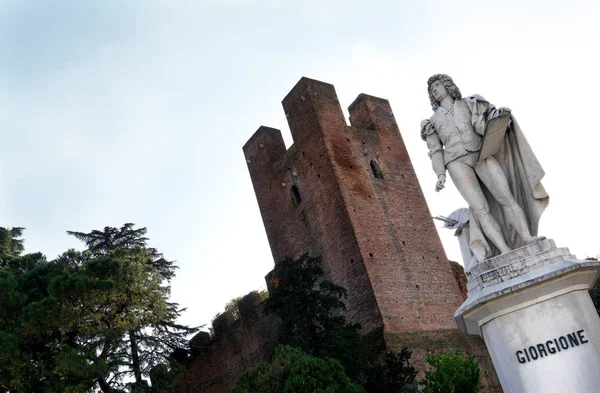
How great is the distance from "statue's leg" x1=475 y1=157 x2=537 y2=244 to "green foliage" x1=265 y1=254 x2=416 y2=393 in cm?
853

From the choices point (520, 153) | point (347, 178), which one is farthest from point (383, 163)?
point (520, 153)

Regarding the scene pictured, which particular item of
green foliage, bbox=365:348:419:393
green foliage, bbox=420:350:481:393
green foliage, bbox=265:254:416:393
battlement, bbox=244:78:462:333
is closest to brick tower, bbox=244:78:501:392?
battlement, bbox=244:78:462:333

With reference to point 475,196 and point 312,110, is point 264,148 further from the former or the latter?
point 475,196

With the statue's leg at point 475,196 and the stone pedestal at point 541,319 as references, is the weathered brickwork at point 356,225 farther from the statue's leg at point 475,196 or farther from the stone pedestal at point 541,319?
the stone pedestal at point 541,319

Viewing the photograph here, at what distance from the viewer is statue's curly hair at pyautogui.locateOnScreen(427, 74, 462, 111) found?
16.7 ft

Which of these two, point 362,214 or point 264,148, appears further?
point 264,148

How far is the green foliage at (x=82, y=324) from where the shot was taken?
1481cm

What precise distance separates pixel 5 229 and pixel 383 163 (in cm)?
1449

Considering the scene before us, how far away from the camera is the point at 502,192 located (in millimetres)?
4645

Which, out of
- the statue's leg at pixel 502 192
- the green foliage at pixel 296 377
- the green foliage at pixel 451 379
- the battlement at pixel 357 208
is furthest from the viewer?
the battlement at pixel 357 208

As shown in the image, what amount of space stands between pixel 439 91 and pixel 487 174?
820 mm

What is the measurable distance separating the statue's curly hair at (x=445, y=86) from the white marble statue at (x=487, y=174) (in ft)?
0.24

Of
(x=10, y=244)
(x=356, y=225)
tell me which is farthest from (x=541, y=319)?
(x=10, y=244)

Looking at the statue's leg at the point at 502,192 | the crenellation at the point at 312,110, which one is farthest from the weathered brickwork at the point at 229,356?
the statue's leg at the point at 502,192
